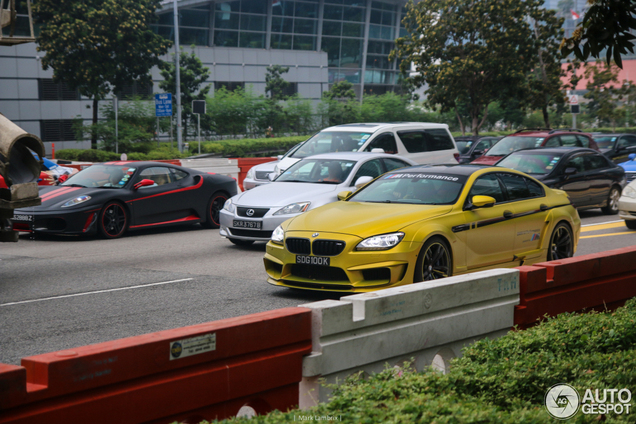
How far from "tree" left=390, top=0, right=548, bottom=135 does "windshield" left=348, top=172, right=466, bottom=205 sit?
95.8ft

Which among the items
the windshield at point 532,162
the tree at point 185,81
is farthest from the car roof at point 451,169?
the tree at point 185,81

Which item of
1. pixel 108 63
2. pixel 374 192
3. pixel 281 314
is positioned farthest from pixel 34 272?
pixel 108 63

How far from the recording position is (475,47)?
37344 millimetres

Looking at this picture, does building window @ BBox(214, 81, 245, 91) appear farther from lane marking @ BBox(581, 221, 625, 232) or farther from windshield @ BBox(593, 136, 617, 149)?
lane marking @ BBox(581, 221, 625, 232)

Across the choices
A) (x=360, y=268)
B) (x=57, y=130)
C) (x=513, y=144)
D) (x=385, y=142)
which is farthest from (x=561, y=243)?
(x=57, y=130)

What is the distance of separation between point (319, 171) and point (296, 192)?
3.29ft

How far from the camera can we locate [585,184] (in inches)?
648

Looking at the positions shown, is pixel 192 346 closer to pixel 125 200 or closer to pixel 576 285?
pixel 576 285

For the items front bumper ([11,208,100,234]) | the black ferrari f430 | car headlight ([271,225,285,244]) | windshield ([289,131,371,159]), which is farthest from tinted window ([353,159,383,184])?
front bumper ([11,208,100,234])

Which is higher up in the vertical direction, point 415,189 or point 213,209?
point 415,189

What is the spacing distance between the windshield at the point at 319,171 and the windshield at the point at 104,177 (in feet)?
10.7

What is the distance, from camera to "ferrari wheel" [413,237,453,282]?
750 cm

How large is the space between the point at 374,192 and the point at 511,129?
5911 centimetres

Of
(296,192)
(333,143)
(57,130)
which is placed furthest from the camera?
(57,130)
